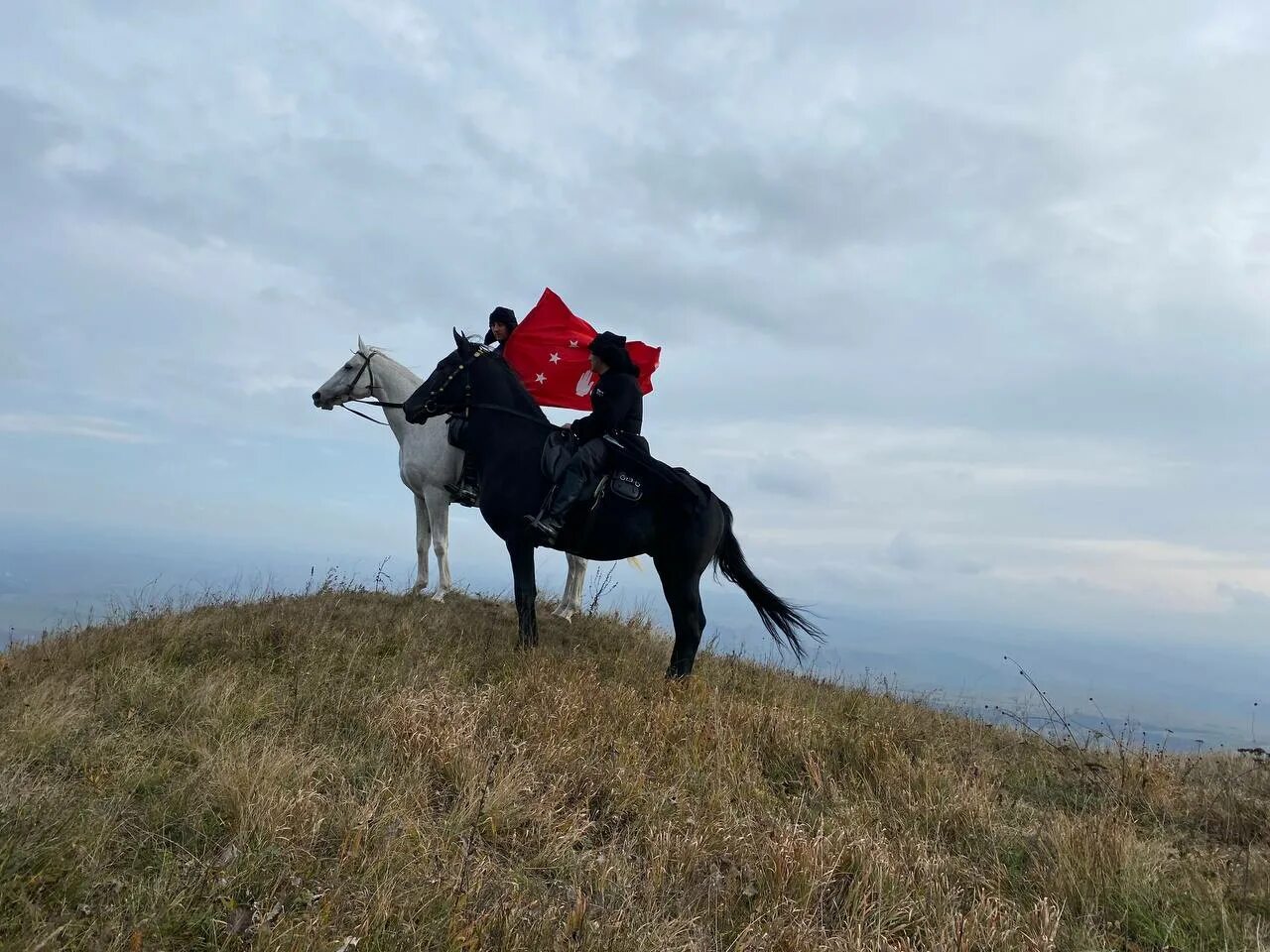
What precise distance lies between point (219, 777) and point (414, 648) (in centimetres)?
350

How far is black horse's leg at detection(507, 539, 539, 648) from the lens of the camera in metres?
8.22

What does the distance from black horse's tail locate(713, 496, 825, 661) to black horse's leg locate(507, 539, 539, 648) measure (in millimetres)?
2139

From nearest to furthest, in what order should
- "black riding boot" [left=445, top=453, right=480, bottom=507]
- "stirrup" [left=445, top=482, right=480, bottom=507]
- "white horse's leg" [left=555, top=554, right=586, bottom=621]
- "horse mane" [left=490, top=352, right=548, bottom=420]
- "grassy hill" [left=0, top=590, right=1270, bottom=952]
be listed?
"grassy hill" [left=0, top=590, right=1270, bottom=952] → "horse mane" [left=490, top=352, right=548, bottom=420] → "black riding boot" [left=445, top=453, right=480, bottom=507] → "stirrup" [left=445, top=482, right=480, bottom=507] → "white horse's leg" [left=555, top=554, right=586, bottom=621]

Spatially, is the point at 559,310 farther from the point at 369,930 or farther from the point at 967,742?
the point at 369,930

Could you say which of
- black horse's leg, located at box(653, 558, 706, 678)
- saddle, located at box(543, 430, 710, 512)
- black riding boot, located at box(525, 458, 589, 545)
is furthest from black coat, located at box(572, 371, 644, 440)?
black horse's leg, located at box(653, 558, 706, 678)

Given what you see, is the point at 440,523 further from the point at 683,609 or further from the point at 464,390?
the point at 683,609

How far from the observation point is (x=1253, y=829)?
561cm

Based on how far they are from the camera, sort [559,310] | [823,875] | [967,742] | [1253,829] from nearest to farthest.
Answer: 1. [823,875]
2. [1253,829]
3. [967,742]
4. [559,310]

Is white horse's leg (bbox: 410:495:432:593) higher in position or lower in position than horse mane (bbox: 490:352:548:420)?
lower

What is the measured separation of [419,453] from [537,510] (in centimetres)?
301

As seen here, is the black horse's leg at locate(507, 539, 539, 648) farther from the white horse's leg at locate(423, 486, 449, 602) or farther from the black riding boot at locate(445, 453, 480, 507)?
the white horse's leg at locate(423, 486, 449, 602)

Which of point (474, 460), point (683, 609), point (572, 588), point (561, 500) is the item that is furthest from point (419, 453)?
point (683, 609)

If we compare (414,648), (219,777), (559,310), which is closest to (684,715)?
(414,648)

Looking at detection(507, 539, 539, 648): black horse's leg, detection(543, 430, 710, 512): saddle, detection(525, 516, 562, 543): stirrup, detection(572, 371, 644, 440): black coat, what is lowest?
detection(507, 539, 539, 648): black horse's leg
